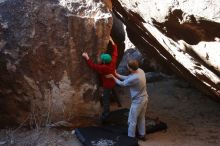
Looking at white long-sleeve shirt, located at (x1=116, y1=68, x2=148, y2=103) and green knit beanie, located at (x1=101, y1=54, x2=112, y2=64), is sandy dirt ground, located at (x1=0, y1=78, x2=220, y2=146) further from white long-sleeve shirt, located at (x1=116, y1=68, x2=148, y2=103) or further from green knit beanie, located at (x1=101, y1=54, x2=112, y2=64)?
green knit beanie, located at (x1=101, y1=54, x2=112, y2=64)

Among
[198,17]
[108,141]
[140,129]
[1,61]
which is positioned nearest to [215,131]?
[140,129]

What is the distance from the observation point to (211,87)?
6953mm

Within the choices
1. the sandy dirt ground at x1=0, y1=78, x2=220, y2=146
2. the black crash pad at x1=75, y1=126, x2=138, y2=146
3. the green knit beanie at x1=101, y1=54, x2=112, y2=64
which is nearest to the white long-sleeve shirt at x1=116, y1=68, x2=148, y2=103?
the green knit beanie at x1=101, y1=54, x2=112, y2=64

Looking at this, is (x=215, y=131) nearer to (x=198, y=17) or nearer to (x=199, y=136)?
(x=199, y=136)

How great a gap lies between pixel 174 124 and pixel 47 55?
278 centimetres

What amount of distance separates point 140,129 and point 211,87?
1.56 meters

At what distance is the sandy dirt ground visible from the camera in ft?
20.6

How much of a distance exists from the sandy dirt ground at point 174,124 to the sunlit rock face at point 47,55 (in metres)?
0.34

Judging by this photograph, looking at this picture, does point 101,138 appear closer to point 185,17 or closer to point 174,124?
point 174,124

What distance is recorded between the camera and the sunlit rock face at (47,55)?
6305mm

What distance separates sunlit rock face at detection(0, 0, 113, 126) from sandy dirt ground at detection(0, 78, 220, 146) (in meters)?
0.34

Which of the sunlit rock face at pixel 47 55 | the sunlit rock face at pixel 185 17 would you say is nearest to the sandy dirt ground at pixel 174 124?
the sunlit rock face at pixel 47 55

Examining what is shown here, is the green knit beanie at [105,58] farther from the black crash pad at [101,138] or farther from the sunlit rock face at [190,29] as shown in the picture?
the black crash pad at [101,138]

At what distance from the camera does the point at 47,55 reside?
250 inches
